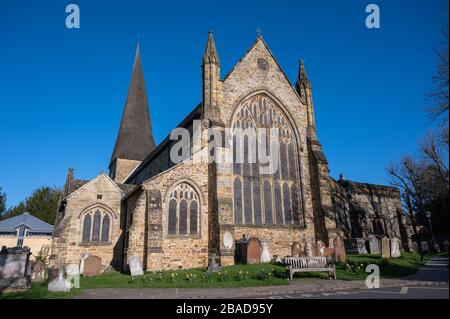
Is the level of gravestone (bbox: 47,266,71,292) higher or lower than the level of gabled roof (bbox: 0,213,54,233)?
lower

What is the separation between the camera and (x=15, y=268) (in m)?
11.8

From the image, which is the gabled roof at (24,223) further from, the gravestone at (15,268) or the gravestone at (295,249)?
the gravestone at (295,249)

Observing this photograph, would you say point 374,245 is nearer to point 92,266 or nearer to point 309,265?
point 309,265

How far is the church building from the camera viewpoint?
18.0m

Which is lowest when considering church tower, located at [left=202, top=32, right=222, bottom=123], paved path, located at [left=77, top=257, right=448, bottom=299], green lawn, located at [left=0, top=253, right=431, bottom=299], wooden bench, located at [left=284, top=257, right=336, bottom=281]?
paved path, located at [left=77, top=257, right=448, bottom=299]

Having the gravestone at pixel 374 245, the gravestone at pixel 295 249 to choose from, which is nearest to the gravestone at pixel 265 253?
the gravestone at pixel 295 249

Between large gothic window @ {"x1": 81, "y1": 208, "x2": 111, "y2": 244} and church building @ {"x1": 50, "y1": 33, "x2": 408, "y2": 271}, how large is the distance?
0.06 m

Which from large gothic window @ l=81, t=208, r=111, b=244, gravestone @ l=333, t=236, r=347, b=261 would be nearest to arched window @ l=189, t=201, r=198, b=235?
large gothic window @ l=81, t=208, r=111, b=244

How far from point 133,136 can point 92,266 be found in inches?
1010

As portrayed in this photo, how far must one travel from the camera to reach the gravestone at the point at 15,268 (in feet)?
37.7

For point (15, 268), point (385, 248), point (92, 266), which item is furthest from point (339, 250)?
point (15, 268)

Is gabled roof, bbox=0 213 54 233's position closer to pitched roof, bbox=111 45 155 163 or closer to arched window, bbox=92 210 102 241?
pitched roof, bbox=111 45 155 163
